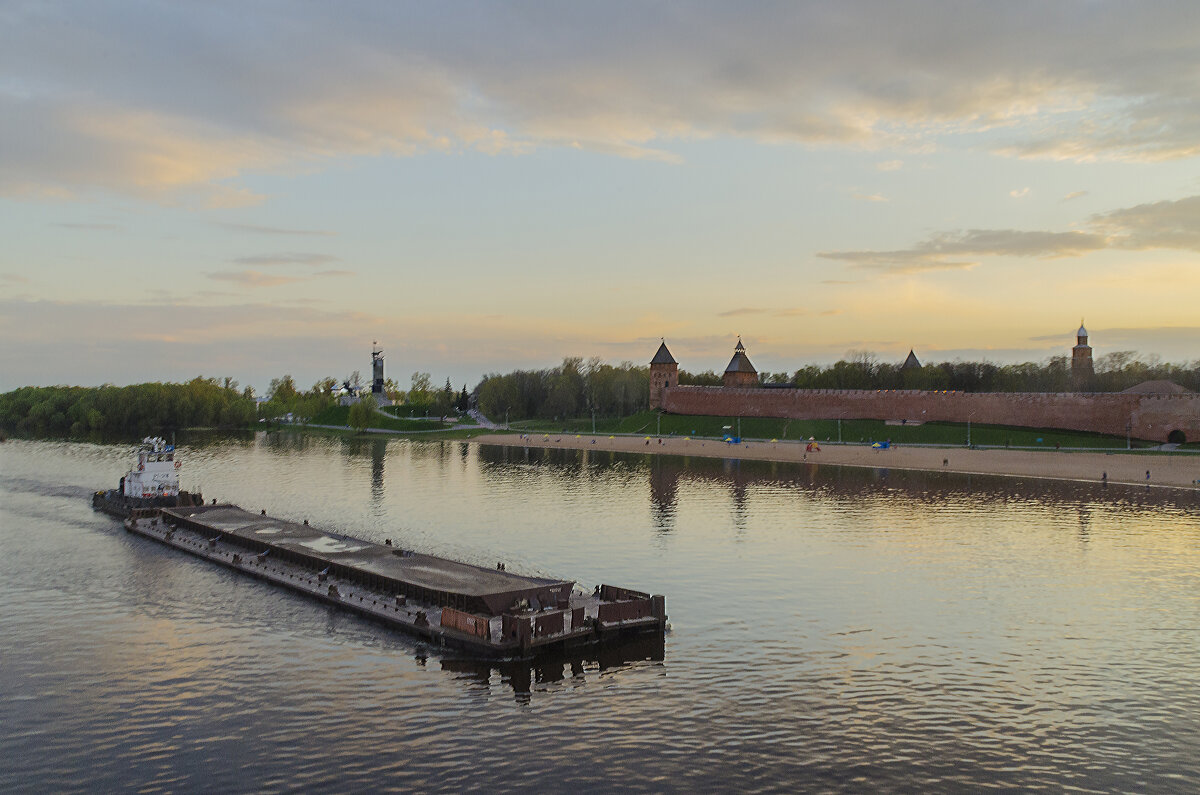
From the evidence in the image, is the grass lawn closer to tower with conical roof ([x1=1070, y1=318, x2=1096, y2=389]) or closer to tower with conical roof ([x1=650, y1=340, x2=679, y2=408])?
tower with conical roof ([x1=650, y1=340, x2=679, y2=408])

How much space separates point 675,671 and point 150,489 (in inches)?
1931

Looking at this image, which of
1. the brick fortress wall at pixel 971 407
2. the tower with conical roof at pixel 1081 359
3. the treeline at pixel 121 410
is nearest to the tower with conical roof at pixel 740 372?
the brick fortress wall at pixel 971 407

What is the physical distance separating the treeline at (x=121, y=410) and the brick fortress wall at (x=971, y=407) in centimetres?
10313

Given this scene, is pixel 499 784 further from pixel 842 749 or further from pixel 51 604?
pixel 51 604

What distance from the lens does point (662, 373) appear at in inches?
5886

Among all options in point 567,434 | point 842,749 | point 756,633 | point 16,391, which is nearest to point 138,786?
point 842,749

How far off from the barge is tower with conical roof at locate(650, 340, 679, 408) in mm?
104890

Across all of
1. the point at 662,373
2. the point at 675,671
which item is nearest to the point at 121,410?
the point at 662,373

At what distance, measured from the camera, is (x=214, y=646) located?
28828 millimetres

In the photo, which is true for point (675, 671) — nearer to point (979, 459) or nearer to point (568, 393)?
point (979, 459)

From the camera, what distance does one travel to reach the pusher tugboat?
2373 inches

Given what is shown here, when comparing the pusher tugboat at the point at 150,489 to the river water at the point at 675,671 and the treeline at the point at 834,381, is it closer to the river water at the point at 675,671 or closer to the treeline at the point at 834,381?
the river water at the point at 675,671

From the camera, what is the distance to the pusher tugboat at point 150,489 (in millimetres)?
60281

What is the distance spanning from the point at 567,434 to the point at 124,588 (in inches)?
4323
